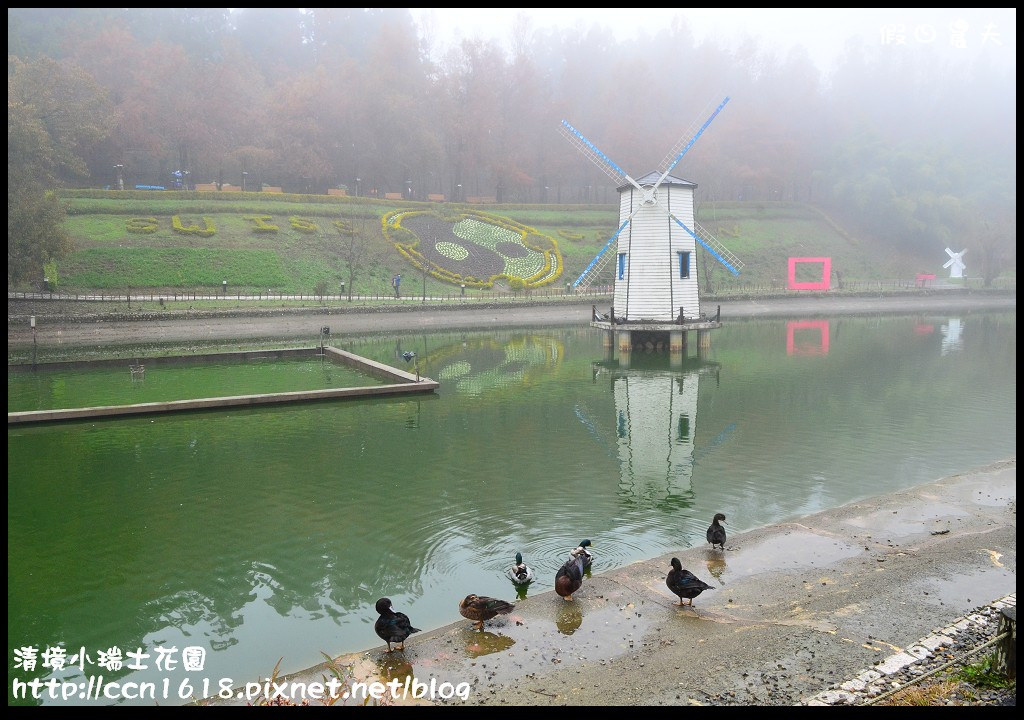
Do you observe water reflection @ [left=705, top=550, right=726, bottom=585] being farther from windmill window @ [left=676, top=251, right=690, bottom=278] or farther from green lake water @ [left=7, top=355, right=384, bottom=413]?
windmill window @ [left=676, top=251, right=690, bottom=278]

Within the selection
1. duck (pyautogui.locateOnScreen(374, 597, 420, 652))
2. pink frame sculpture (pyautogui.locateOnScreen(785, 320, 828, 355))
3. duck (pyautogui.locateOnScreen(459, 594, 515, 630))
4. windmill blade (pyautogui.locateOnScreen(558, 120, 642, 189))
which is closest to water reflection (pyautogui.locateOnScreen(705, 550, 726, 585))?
duck (pyautogui.locateOnScreen(459, 594, 515, 630))

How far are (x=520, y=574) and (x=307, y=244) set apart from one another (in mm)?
51505

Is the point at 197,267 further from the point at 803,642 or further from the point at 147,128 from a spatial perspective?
the point at 803,642

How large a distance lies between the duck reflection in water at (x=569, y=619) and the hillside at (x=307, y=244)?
137 feet

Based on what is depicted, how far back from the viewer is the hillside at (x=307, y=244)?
50.9 m

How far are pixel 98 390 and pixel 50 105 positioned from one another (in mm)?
31939

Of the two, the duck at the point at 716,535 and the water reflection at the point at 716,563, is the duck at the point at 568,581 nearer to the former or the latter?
the water reflection at the point at 716,563

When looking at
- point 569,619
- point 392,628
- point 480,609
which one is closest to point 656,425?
point 569,619

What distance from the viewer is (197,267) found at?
51875 mm

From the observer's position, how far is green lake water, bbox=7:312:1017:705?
1136cm

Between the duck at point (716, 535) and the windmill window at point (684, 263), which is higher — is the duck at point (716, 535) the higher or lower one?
the lower one

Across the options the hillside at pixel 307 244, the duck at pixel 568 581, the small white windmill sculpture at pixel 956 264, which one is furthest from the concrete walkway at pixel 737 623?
the small white windmill sculpture at pixel 956 264

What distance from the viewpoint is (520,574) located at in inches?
466

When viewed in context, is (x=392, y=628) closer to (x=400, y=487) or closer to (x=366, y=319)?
(x=400, y=487)
